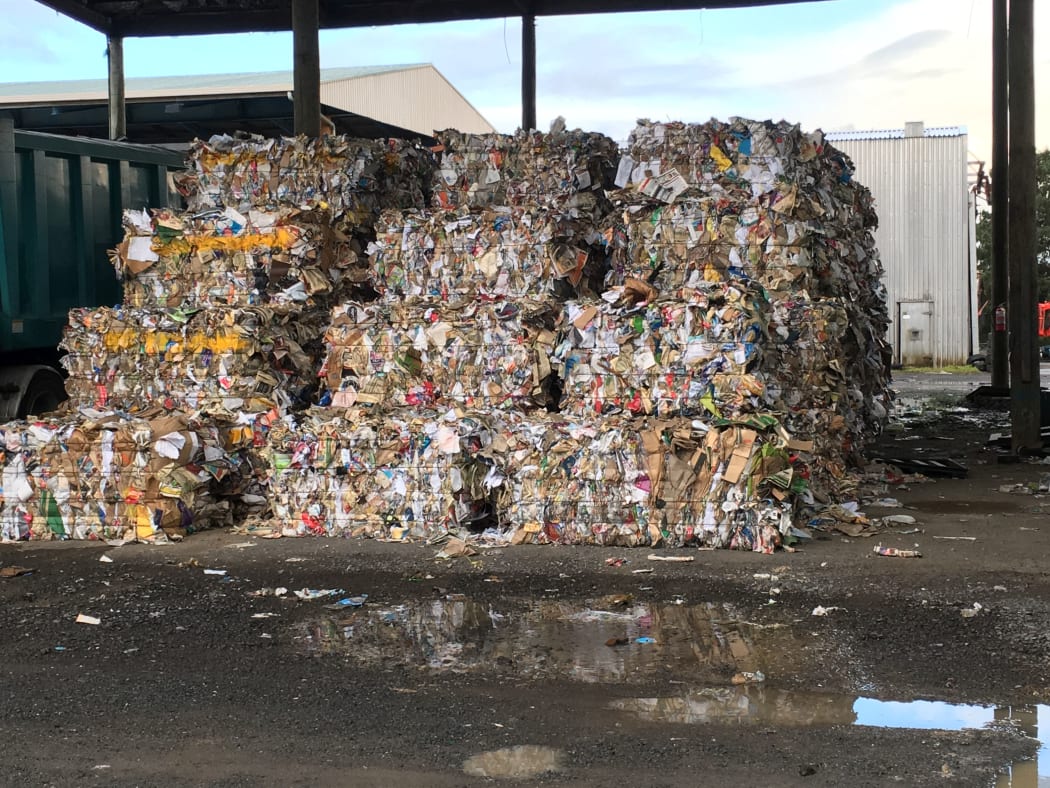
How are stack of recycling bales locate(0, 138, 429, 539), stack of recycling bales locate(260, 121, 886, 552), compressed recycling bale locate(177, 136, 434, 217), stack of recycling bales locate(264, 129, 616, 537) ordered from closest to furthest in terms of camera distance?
stack of recycling bales locate(260, 121, 886, 552)
stack of recycling bales locate(264, 129, 616, 537)
stack of recycling bales locate(0, 138, 429, 539)
compressed recycling bale locate(177, 136, 434, 217)

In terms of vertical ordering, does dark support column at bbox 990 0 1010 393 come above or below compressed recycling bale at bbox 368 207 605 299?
above

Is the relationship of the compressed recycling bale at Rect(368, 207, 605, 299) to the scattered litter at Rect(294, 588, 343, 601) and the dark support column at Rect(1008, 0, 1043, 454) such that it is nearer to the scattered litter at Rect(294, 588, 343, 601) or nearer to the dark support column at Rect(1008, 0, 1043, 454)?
the scattered litter at Rect(294, 588, 343, 601)

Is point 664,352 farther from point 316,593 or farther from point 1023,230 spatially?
point 1023,230

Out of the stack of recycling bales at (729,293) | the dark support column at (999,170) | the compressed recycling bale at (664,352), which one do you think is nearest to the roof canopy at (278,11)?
the dark support column at (999,170)

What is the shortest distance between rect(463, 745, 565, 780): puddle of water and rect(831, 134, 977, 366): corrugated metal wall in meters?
25.2

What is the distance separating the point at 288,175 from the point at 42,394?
3320mm

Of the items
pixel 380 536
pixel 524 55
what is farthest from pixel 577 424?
pixel 524 55

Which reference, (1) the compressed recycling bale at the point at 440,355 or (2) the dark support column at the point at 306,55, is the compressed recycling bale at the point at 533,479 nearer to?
(1) the compressed recycling bale at the point at 440,355

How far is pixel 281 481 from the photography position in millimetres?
7699

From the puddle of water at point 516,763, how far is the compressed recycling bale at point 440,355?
4.07 m

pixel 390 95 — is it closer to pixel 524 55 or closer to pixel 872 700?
pixel 524 55

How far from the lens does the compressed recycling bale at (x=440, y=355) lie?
26.0 feet

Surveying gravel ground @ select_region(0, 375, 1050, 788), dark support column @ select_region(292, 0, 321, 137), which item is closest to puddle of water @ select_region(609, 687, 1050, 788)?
gravel ground @ select_region(0, 375, 1050, 788)

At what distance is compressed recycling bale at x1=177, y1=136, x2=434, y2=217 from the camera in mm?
8906
